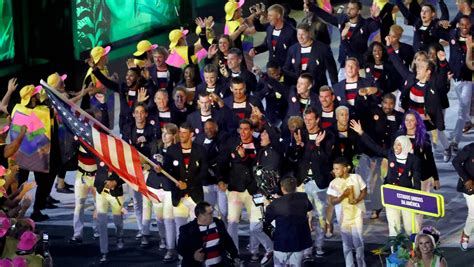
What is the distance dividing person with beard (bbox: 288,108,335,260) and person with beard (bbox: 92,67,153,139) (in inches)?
118

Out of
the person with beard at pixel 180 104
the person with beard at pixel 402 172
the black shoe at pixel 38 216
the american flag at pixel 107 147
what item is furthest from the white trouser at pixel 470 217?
the black shoe at pixel 38 216

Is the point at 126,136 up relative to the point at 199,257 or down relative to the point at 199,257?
up

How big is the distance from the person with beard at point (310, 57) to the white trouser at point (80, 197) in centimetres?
430

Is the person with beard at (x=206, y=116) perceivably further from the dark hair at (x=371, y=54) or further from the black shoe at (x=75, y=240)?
the dark hair at (x=371, y=54)

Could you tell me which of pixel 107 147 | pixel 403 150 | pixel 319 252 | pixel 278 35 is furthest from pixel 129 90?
pixel 403 150

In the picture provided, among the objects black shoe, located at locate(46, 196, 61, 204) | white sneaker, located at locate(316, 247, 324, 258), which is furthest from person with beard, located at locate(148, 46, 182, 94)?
white sneaker, located at locate(316, 247, 324, 258)

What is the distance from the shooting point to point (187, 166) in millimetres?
21734

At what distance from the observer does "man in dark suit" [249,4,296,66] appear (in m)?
27.0

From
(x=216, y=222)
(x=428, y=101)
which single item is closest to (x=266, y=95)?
(x=428, y=101)

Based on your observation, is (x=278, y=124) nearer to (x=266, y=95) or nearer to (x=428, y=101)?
(x=266, y=95)

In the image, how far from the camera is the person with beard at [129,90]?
24359 millimetres

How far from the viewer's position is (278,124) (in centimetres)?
2598

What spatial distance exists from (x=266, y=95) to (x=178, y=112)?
78.4 inches

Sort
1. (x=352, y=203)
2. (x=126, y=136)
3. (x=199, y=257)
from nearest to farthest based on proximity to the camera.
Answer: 1. (x=199, y=257)
2. (x=352, y=203)
3. (x=126, y=136)
